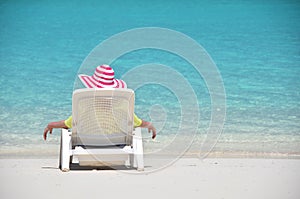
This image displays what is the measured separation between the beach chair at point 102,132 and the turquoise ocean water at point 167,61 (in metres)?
2.28

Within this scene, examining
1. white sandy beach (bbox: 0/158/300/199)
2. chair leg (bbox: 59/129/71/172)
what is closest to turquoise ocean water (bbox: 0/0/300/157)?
white sandy beach (bbox: 0/158/300/199)

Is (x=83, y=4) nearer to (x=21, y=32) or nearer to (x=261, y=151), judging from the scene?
(x=21, y=32)

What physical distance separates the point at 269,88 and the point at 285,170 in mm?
7718

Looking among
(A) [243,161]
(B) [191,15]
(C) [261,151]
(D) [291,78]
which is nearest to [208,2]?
(B) [191,15]

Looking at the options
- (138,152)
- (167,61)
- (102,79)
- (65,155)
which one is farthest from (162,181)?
(167,61)

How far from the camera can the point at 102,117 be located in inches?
261

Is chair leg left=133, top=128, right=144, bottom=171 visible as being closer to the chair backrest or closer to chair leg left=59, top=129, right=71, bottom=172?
the chair backrest

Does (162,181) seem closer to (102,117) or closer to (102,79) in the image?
(102,117)

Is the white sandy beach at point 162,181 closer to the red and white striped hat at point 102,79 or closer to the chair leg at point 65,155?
the chair leg at point 65,155

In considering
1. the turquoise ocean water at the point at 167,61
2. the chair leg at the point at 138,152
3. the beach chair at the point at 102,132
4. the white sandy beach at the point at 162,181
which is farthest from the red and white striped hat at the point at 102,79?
the turquoise ocean water at the point at 167,61

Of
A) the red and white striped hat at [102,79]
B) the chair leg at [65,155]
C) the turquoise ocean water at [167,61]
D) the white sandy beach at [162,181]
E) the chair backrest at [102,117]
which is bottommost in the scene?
the white sandy beach at [162,181]

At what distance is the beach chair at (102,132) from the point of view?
6.49m

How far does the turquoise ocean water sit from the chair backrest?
7.59 feet

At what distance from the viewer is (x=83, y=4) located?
84.8 ft
